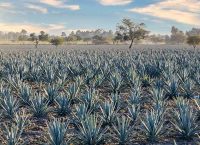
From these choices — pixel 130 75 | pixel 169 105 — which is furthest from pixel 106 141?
pixel 130 75

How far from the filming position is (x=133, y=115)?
27.6ft

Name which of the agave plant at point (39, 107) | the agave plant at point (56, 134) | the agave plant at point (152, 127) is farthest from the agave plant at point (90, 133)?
the agave plant at point (39, 107)

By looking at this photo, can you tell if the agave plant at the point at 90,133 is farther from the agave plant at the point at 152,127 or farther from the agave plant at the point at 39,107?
the agave plant at the point at 39,107

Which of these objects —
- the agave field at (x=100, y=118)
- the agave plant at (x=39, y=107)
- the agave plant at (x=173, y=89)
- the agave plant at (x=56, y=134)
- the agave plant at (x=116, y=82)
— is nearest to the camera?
the agave plant at (x=56, y=134)

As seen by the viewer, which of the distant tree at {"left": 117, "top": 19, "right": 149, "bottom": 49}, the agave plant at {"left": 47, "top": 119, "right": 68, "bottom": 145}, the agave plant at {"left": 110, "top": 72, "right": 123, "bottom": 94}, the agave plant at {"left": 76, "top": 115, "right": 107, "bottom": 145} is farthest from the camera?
the distant tree at {"left": 117, "top": 19, "right": 149, "bottom": 49}

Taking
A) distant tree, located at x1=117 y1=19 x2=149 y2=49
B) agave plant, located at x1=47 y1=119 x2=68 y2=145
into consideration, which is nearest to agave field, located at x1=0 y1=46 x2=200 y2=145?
agave plant, located at x1=47 y1=119 x2=68 y2=145

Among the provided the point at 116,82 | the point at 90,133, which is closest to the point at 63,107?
the point at 90,133

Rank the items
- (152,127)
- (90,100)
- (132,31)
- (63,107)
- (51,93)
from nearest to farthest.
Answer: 1. (152,127)
2. (63,107)
3. (90,100)
4. (51,93)
5. (132,31)

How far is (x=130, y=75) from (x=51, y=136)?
8118mm

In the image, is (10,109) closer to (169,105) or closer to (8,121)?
(8,121)

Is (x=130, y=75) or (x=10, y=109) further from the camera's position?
(x=130, y=75)

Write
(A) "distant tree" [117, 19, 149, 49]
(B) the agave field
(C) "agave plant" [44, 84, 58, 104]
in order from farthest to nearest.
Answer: (A) "distant tree" [117, 19, 149, 49] < (C) "agave plant" [44, 84, 58, 104] < (B) the agave field

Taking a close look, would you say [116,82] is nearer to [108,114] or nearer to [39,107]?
[39,107]

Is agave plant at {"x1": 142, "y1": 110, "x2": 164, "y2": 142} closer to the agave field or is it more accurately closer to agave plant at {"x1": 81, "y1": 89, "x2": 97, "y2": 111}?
the agave field
